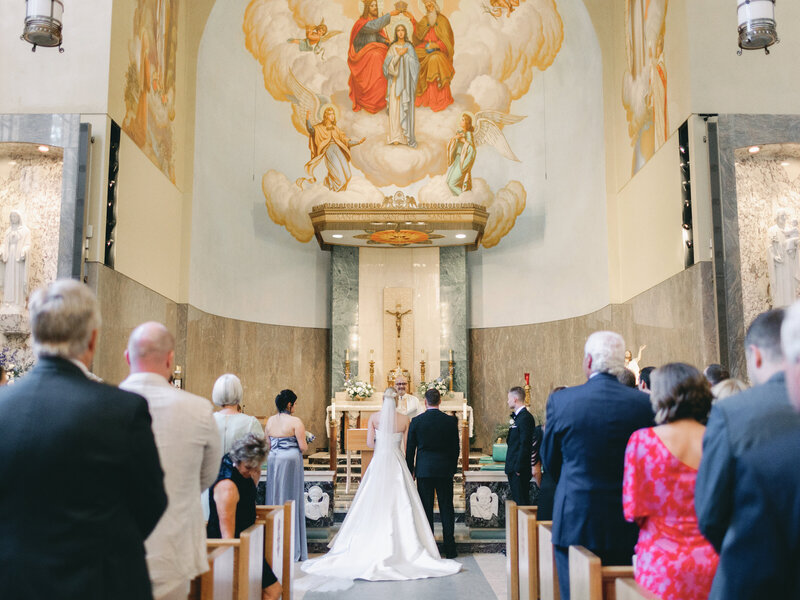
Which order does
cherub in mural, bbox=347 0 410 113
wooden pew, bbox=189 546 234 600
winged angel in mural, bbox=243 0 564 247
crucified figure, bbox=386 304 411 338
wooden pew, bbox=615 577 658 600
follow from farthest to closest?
1. crucified figure, bbox=386 304 411 338
2. cherub in mural, bbox=347 0 410 113
3. winged angel in mural, bbox=243 0 564 247
4. wooden pew, bbox=189 546 234 600
5. wooden pew, bbox=615 577 658 600

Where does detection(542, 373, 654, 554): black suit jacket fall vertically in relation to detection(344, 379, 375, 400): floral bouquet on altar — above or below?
below

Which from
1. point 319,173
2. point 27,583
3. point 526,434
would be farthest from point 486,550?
point 319,173

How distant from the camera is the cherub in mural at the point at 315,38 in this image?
51.9 ft

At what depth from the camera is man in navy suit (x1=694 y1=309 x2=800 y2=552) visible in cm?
216

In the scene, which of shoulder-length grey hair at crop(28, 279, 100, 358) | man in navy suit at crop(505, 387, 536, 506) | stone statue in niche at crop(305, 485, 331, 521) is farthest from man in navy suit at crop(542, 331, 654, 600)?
stone statue in niche at crop(305, 485, 331, 521)

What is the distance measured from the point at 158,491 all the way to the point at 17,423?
483mm

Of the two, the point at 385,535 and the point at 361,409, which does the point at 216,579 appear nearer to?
the point at 385,535

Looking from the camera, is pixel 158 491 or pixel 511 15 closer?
pixel 158 491

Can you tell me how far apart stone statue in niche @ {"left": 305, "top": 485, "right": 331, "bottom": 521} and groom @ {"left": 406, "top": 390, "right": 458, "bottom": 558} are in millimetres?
1349

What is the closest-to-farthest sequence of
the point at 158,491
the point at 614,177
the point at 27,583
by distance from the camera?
the point at 27,583 < the point at 158,491 < the point at 614,177

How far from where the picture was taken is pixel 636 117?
38.8ft

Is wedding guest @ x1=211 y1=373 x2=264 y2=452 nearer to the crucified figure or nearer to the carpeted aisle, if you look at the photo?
the carpeted aisle

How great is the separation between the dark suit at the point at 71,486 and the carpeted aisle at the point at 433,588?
15.2ft

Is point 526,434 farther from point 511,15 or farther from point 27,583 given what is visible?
point 511,15
